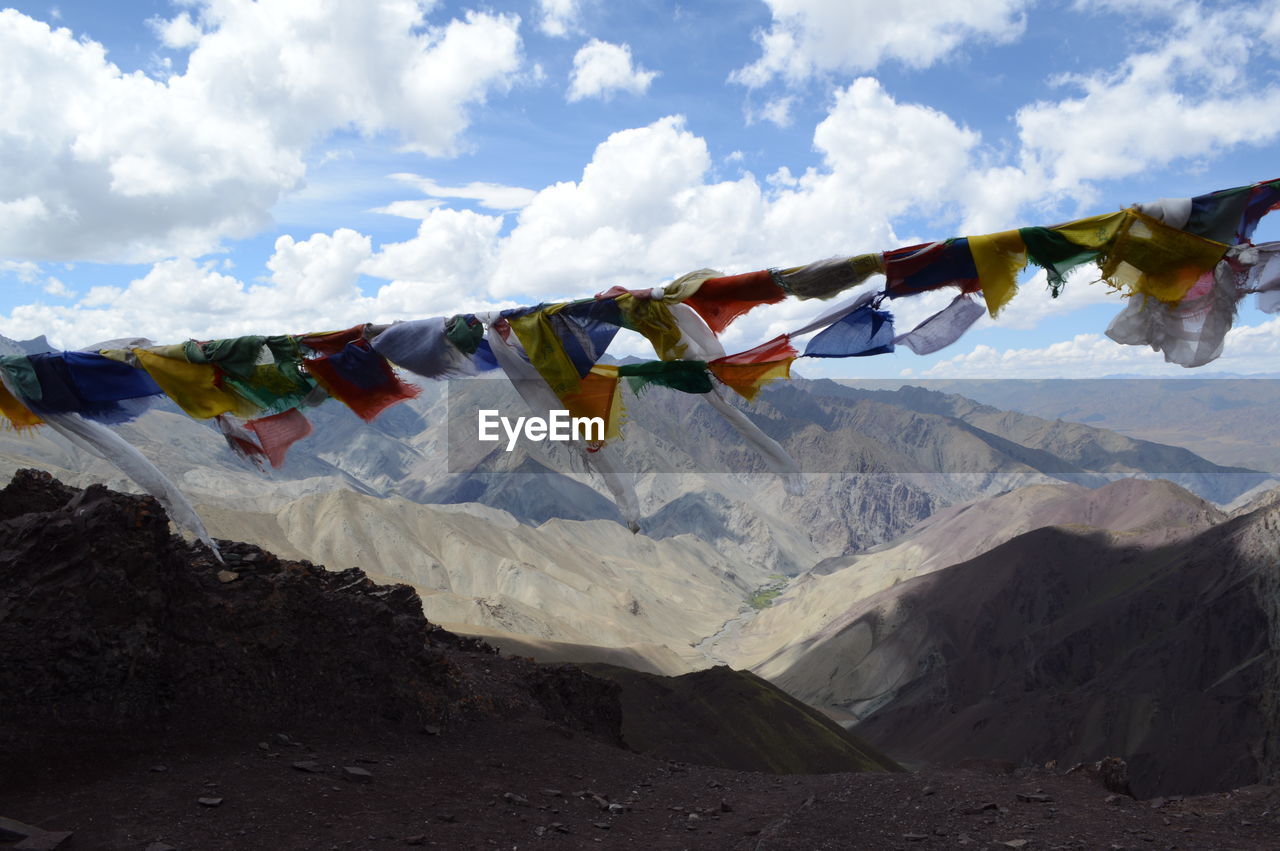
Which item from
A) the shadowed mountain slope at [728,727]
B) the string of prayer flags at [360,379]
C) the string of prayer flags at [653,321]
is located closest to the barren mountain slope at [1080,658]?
the shadowed mountain slope at [728,727]

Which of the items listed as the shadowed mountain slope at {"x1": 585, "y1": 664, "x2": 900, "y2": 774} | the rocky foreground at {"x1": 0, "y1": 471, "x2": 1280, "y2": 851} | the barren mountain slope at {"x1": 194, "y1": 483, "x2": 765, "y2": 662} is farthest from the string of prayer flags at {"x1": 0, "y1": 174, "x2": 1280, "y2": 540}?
the barren mountain slope at {"x1": 194, "y1": 483, "x2": 765, "y2": 662}

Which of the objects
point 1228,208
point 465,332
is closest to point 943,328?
point 1228,208

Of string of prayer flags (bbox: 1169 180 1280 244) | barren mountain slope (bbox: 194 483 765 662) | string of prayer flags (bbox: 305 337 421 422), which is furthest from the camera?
barren mountain slope (bbox: 194 483 765 662)

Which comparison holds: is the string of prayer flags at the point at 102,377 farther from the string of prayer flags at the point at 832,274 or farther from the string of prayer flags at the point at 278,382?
the string of prayer flags at the point at 832,274

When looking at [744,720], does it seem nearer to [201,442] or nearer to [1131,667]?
[1131,667]

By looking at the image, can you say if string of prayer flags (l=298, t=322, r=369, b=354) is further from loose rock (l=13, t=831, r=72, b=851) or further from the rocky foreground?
loose rock (l=13, t=831, r=72, b=851)
